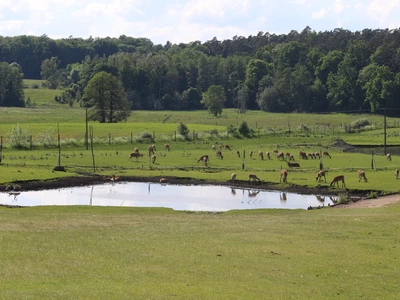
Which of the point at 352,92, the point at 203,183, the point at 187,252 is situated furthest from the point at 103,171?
the point at 352,92

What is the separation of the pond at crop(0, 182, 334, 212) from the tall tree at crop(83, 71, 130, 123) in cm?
7529


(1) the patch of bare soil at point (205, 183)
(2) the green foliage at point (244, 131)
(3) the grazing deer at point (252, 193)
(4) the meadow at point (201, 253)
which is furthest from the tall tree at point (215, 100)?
(4) the meadow at point (201, 253)

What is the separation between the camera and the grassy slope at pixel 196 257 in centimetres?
1922

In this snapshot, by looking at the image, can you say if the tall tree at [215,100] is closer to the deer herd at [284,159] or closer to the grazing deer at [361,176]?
A: the deer herd at [284,159]

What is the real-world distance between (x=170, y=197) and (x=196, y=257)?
24.9 metres

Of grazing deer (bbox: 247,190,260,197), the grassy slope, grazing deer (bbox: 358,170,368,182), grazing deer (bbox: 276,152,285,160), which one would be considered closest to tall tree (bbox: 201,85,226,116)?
grazing deer (bbox: 276,152,285,160)

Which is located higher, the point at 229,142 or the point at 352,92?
the point at 352,92

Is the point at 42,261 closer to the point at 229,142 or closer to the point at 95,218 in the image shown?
the point at 95,218

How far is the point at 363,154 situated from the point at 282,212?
1589 inches

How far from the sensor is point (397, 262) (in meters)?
24.1

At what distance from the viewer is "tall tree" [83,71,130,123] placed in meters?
128

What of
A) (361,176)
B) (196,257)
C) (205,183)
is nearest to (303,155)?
(361,176)

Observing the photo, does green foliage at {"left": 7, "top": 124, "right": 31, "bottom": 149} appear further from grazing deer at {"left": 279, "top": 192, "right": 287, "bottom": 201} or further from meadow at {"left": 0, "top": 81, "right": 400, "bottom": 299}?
meadow at {"left": 0, "top": 81, "right": 400, "bottom": 299}

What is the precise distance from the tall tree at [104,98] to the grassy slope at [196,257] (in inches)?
3755
